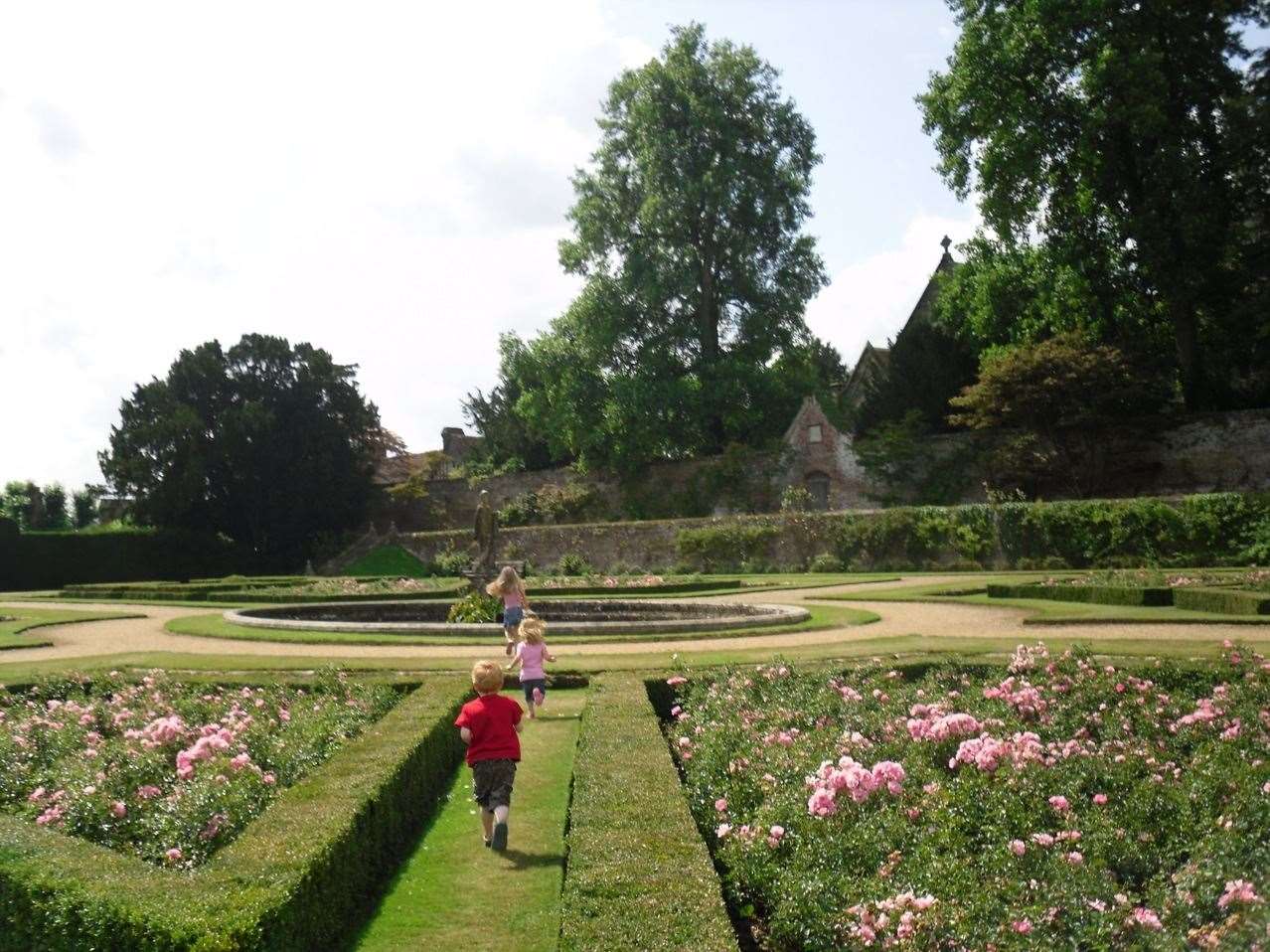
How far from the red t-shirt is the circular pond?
914cm

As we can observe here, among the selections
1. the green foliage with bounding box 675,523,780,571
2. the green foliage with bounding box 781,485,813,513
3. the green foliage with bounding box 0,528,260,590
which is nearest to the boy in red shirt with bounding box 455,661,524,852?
the green foliage with bounding box 675,523,780,571

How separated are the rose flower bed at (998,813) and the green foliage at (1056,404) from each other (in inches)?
940

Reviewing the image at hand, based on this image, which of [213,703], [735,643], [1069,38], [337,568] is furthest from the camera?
[337,568]

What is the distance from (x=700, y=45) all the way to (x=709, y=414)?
527 inches

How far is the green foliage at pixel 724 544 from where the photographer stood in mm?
34406

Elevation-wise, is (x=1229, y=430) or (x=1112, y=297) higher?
(x=1112, y=297)

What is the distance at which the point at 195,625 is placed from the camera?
18.7 metres

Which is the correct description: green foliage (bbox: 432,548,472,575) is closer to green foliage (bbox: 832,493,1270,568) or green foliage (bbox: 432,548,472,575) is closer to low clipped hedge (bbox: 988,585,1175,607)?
green foliage (bbox: 832,493,1270,568)

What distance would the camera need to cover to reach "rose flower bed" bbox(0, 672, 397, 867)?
6.48 metres

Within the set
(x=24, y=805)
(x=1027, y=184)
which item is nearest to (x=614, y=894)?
(x=24, y=805)

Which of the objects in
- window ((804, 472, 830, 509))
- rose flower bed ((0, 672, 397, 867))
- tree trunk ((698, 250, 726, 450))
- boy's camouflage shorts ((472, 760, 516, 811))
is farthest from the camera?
tree trunk ((698, 250, 726, 450))

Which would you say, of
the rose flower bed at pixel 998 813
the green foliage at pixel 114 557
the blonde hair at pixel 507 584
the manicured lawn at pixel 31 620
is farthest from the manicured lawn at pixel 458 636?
the green foliage at pixel 114 557

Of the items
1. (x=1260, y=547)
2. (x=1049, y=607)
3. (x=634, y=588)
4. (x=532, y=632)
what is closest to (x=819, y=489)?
(x=634, y=588)

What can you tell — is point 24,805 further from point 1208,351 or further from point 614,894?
point 1208,351
